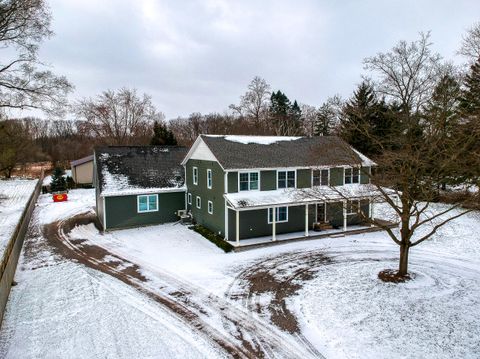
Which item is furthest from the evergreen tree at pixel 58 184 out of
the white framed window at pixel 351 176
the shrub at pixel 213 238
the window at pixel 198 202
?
the white framed window at pixel 351 176

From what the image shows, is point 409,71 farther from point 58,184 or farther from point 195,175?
point 58,184

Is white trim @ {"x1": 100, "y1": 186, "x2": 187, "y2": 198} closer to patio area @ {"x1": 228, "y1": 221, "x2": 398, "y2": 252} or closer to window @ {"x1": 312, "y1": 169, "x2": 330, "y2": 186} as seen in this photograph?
patio area @ {"x1": 228, "y1": 221, "x2": 398, "y2": 252}

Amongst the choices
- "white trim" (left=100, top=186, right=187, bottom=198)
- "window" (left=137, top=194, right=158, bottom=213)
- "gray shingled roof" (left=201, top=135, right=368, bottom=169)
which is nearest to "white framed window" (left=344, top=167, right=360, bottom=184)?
"gray shingled roof" (left=201, top=135, right=368, bottom=169)

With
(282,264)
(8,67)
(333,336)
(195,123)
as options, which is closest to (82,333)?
(333,336)

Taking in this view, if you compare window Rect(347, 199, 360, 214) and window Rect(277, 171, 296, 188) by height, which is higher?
window Rect(277, 171, 296, 188)

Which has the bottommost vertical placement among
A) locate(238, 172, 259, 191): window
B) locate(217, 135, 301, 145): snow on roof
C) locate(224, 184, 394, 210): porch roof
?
locate(224, 184, 394, 210): porch roof

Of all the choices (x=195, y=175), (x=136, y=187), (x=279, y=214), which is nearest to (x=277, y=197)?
(x=279, y=214)
